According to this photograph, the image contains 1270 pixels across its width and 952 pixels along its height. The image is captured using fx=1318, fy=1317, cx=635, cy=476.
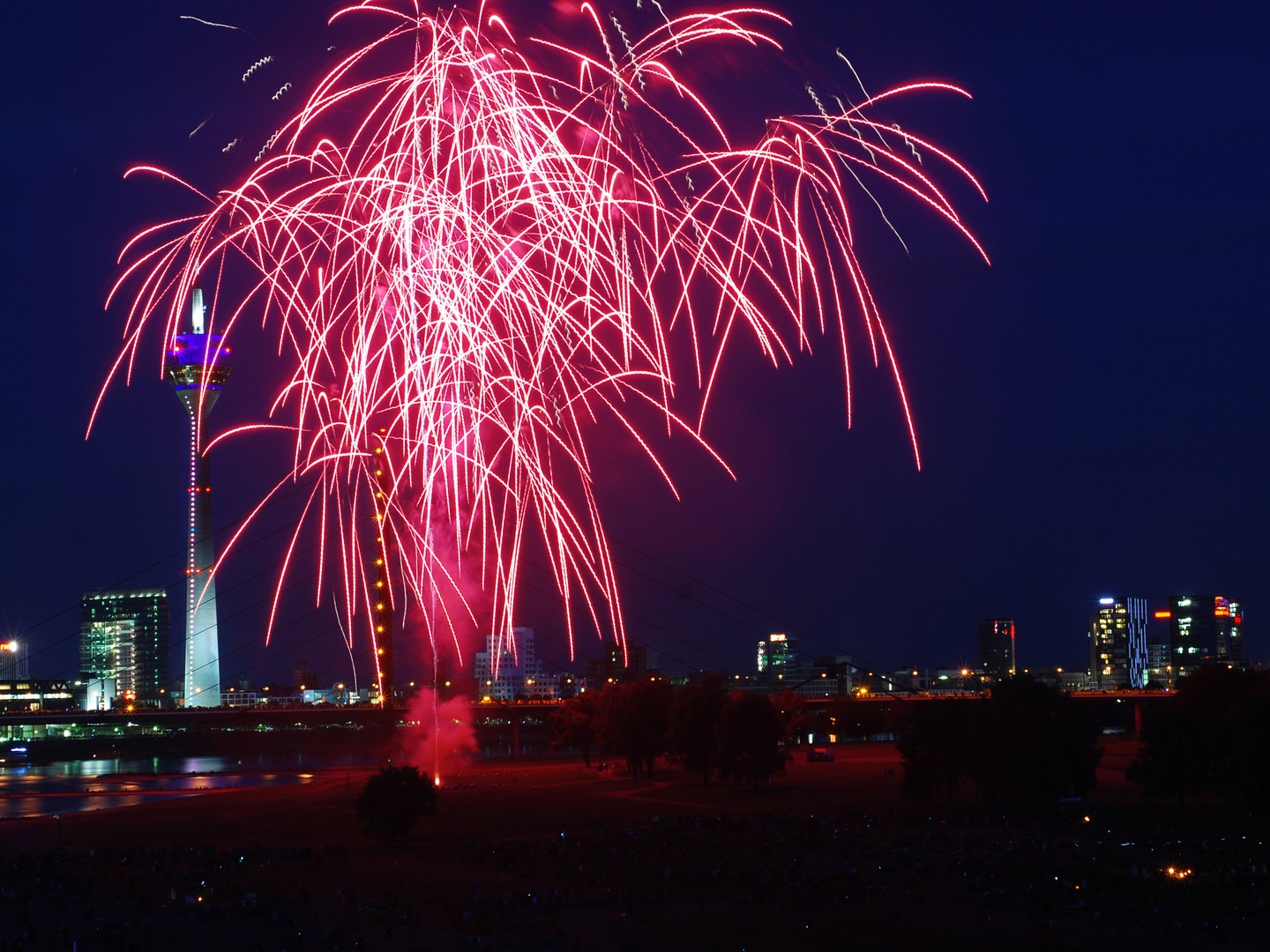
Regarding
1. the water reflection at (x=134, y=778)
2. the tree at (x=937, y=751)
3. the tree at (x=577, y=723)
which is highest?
the tree at (x=937, y=751)

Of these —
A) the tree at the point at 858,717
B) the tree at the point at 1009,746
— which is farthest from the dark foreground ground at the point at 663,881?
the tree at the point at 858,717

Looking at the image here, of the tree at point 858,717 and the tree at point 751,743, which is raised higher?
the tree at point 751,743

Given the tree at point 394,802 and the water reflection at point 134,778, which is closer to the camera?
the tree at point 394,802

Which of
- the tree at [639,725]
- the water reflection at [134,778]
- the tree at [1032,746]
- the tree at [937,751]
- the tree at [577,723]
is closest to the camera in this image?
the tree at [1032,746]

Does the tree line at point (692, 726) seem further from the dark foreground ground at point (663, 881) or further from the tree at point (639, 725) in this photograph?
the dark foreground ground at point (663, 881)

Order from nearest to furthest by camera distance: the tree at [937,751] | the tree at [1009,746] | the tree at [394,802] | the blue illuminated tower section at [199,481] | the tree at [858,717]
A: the tree at [394,802] → the tree at [1009,746] → the tree at [937,751] → the tree at [858,717] → the blue illuminated tower section at [199,481]

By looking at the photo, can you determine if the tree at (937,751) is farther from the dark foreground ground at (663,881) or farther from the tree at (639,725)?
the tree at (639,725)

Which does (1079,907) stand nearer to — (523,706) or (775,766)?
(775,766)
